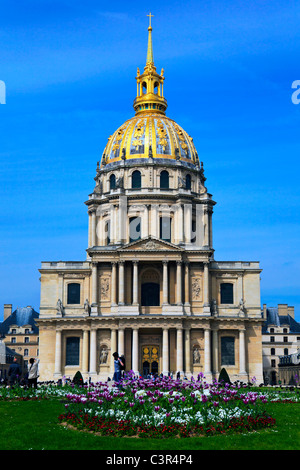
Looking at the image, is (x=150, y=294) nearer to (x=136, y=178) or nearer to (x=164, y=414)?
(x=136, y=178)

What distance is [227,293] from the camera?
82.5 meters

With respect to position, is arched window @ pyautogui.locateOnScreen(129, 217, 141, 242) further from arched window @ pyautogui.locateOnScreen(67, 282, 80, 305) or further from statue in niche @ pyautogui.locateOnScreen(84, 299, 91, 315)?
statue in niche @ pyautogui.locateOnScreen(84, 299, 91, 315)

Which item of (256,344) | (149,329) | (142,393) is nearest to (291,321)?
(256,344)

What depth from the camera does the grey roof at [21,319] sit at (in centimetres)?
12675

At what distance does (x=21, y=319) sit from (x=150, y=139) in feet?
171

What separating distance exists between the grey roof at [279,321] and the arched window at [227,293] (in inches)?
1623

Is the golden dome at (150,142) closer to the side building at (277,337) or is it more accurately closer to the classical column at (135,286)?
the classical column at (135,286)

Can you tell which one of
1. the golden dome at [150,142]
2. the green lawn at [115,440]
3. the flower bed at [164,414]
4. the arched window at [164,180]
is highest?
the golden dome at [150,142]

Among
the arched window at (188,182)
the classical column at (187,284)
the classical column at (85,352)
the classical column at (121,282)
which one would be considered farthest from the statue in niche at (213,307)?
the arched window at (188,182)

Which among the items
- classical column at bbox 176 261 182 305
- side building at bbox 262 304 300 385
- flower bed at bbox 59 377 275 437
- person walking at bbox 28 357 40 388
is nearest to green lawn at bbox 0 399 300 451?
flower bed at bbox 59 377 275 437

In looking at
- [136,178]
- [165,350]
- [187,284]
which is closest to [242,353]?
[165,350]

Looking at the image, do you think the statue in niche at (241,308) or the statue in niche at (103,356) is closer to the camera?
the statue in niche at (103,356)

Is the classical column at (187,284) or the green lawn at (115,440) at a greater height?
the classical column at (187,284)
